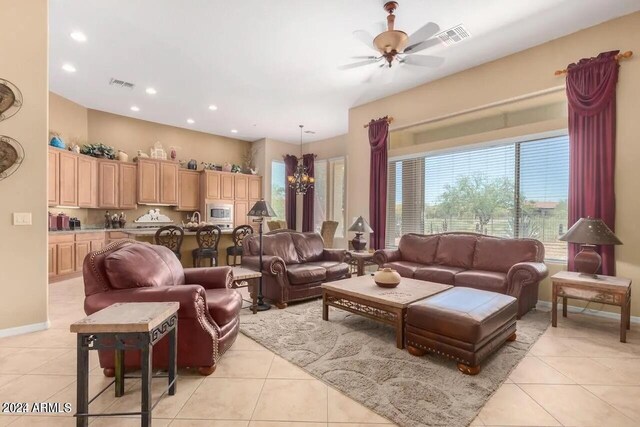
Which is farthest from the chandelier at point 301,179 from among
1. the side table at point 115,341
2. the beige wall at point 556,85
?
the side table at point 115,341

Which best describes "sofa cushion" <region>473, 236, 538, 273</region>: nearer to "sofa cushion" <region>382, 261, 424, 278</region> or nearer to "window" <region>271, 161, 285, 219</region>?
"sofa cushion" <region>382, 261, 424, 278</region>

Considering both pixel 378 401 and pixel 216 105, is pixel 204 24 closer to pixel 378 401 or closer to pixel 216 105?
pixel 216 105

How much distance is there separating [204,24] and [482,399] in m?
4.55

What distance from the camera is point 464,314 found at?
7.71 feet

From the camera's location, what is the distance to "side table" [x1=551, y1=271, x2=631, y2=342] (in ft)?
9.55

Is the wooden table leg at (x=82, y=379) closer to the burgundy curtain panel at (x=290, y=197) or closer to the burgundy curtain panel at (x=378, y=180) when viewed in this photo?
the burgundy curtain panel at (x=378, y=180)

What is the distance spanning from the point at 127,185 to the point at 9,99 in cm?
400

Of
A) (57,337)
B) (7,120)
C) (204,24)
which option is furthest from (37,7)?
(57,337)

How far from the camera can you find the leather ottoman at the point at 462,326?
2268 millimetres

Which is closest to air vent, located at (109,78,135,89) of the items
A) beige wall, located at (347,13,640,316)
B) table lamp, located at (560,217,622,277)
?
beige wall, located at (347,13,640,316)

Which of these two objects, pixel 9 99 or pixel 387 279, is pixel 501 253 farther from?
pixel 9 99

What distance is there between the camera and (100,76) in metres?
4.96

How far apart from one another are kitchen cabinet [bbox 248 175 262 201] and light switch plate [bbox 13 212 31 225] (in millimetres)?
5787

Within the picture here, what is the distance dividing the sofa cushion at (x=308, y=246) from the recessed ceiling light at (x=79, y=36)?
12.6 ft
